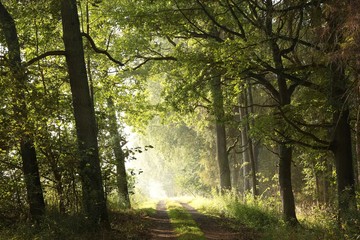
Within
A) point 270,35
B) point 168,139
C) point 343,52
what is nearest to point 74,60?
point 270,35

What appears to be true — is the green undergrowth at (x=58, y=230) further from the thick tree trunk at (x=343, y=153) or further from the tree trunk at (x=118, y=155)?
the thick tree trunk at (x=343, y=153)

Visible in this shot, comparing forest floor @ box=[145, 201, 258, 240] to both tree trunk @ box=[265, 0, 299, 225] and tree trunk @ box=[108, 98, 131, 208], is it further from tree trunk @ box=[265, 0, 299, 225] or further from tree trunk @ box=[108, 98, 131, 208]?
tree trunk @ box=[108, 98, 131, 208]

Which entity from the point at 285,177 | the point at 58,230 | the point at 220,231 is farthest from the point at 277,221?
the point at 58,230

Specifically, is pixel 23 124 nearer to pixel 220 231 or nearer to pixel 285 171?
pixel 220 231

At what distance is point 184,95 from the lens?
45.5 feet

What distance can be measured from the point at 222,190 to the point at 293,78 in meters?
11.5

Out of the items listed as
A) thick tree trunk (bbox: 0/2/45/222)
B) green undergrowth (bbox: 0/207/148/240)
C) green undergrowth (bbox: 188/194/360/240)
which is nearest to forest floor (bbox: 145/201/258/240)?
green undergrowth (bbox: 188/194/360/240)

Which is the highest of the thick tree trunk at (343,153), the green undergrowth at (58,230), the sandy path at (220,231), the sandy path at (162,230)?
the thick tree trunk at (343,153)

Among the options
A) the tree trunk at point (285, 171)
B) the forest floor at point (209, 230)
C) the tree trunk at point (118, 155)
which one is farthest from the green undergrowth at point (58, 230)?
the tree trunk at point (285, 171)

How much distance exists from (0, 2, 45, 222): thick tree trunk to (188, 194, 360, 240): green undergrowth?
663 cm

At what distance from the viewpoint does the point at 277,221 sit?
14.0m

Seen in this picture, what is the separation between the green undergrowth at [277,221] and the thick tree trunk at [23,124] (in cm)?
663

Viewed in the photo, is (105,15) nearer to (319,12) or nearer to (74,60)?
(74,60)

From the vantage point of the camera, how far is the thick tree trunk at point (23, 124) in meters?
8.82
